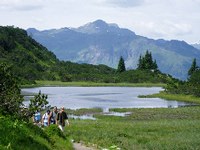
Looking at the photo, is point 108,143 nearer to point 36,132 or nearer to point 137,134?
point 137,134

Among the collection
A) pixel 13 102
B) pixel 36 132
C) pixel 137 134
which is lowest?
pixel 137 134

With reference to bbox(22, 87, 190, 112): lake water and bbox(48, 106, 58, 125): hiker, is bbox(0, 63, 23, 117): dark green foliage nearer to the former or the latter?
bbox(48, 106, 58, 125): hiker

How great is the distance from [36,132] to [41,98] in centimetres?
284

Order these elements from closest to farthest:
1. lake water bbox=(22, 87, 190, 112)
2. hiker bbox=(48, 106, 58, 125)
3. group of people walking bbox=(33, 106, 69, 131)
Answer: group of people walking bbox=(33, 106, 69, 131) → hiker bbox=(48, 106, 58, 125) → lake water bbox=(22, 87, 190, 112)

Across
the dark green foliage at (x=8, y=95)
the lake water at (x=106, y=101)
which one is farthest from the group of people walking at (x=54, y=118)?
the lake water at (x=106, y=101)

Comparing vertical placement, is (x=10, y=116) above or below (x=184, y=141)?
above

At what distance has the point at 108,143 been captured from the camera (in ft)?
111

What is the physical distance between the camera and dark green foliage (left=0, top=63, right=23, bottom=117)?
20.2 meters

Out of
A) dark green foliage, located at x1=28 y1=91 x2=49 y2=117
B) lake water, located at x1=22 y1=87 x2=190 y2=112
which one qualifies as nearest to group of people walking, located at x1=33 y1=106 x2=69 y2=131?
dark green foliage, located at x1=28 y1=91 x2=49 y2=117

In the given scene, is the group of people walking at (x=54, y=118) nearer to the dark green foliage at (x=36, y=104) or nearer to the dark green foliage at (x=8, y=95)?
the dark green foliage at (x=8, y=95)

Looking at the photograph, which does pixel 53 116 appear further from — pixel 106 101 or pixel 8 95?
pixel 106 101

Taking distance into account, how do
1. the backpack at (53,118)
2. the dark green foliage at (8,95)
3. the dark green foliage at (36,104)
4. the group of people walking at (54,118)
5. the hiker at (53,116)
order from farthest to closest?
1. the backpack at (53,118)
2. the hiker at (53,116)
3. the group of people walking at (54,118)
4. the dark green foliage at (8,95)
5. the dark green foliage at (36,104)

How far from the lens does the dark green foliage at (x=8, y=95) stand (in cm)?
2023

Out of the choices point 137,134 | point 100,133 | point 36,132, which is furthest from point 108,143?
point 36,132
